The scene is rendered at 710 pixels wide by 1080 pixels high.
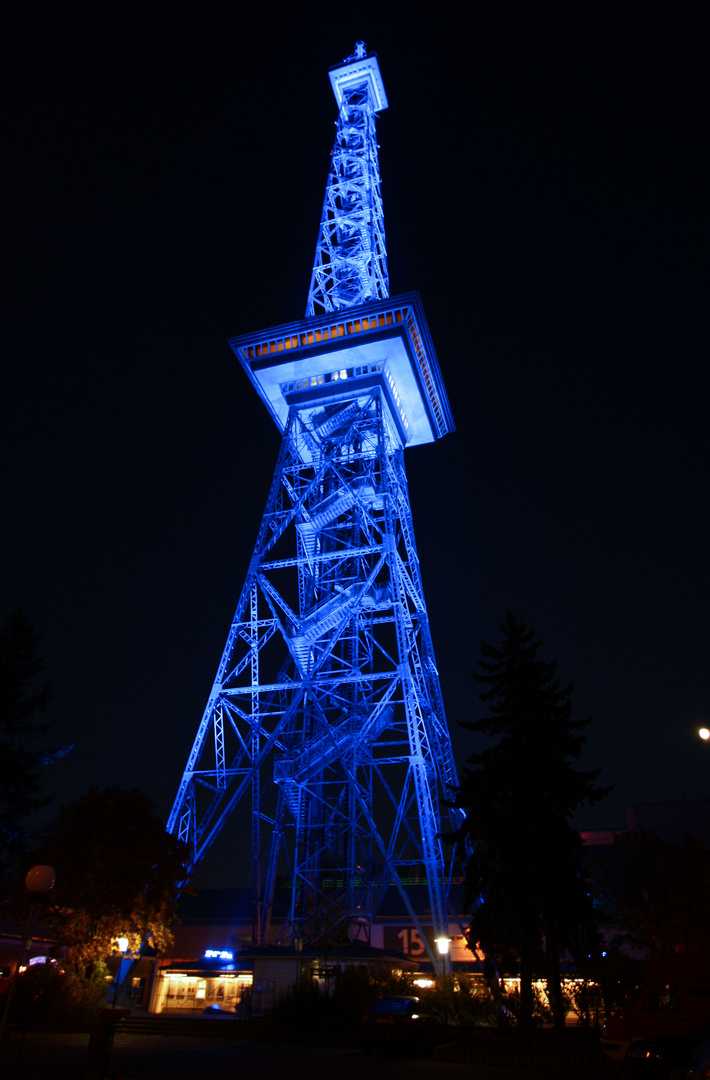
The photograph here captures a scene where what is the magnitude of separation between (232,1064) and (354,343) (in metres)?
31.2

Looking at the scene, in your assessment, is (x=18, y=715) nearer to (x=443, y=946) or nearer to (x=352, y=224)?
(x=443, y=946)

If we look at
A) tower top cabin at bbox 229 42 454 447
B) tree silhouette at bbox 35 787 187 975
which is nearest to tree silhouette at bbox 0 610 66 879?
tree silhouette at bbox 35 787 187 975

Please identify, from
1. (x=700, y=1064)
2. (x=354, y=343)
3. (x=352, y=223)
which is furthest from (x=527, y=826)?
(x=352, y=223)

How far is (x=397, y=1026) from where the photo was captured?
50.5ft

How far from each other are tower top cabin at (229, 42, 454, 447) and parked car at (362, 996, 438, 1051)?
2832 cm

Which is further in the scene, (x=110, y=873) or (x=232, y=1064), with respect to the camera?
(x=110, y=873)

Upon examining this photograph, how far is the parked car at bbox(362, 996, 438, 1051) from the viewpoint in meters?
15.3

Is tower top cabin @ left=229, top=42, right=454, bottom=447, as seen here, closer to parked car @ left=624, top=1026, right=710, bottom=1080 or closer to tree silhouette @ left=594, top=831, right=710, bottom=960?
tree silhouette @ left=594, top=831, right=710, bottom=960

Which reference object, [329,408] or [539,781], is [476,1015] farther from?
[329,408]

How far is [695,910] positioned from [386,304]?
95.4 feet

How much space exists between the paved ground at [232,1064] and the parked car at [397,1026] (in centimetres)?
26

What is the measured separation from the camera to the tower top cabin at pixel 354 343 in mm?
38000

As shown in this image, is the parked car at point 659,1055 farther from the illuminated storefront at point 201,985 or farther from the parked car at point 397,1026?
the illuminated storefront at point 201,985

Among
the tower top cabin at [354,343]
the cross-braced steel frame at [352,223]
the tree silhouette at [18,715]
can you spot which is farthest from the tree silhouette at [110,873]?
the cross-braced steel frame at [352,223]
